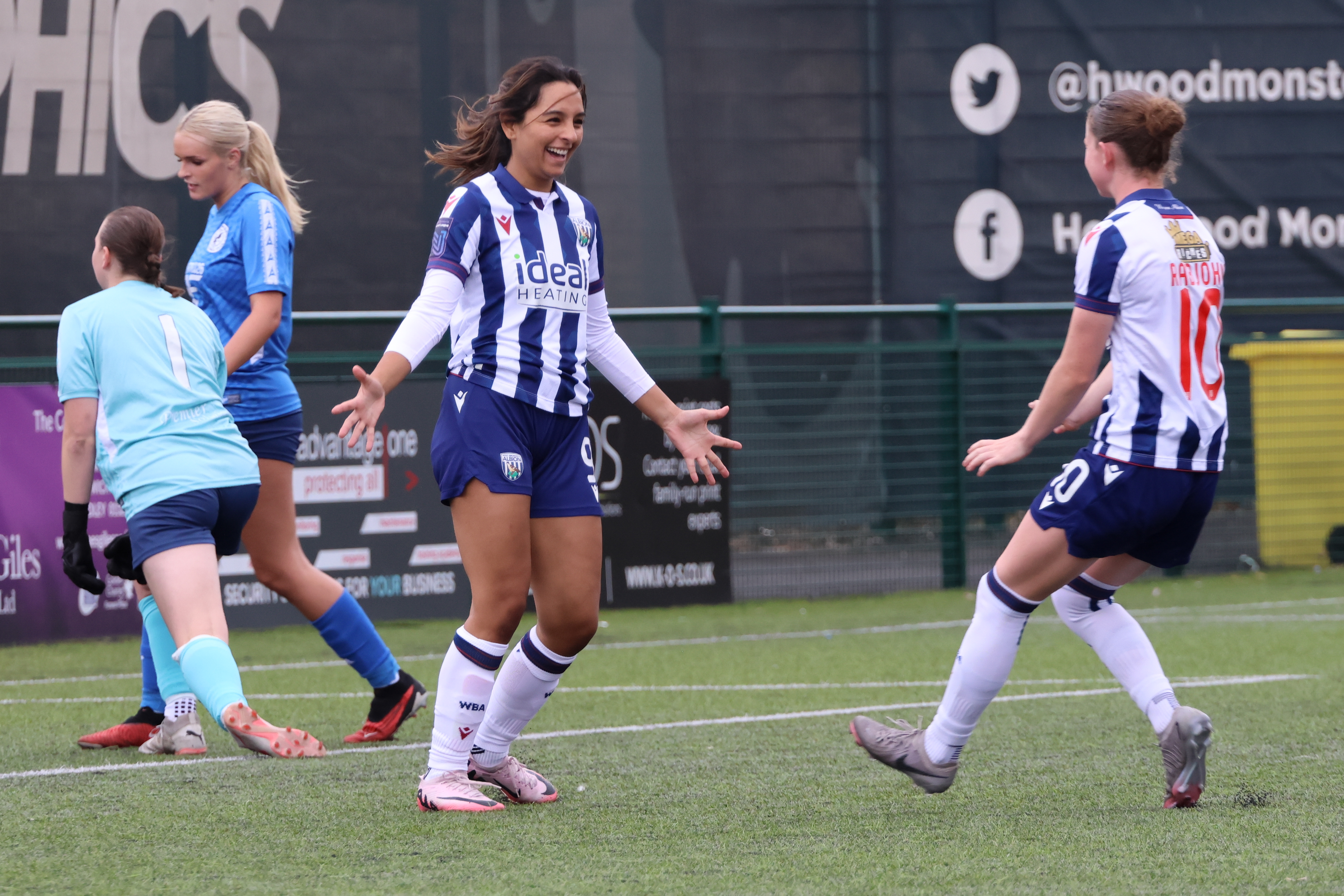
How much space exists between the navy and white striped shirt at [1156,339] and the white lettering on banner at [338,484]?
6.56 metres

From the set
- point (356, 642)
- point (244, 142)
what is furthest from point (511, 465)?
point (244, 142)

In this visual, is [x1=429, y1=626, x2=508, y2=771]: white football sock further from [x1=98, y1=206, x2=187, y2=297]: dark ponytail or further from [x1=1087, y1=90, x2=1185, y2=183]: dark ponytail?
[x1=1087, y1=90, x2=1185, y2=183]: dark ponytail

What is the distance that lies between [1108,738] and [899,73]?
823 cm

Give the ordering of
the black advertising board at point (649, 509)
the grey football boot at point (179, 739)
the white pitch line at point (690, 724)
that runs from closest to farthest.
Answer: the white pitch line at point (690, 724), the grey football boot at point (179, 739), the black advertising board at point (649, 509)

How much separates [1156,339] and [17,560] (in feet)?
23.6

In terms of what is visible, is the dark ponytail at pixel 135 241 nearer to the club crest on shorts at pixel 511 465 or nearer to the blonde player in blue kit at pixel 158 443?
the blonde player in blue kit at pixel 158 443

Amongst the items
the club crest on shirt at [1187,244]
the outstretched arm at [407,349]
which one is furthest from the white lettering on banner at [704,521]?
the club crest on shirt at [1187,244]

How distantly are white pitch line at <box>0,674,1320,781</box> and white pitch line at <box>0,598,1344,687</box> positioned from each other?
5.75 feet

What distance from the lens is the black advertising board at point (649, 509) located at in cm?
1075

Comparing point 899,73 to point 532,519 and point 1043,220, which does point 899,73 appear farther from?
point 532,519

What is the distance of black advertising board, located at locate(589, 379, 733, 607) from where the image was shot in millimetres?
10750

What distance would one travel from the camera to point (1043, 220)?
42.7ft

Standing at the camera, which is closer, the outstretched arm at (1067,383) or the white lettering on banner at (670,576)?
the outstretched arm at (1067,383)

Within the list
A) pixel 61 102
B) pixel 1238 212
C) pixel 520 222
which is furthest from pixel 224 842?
pixel 1238 212
